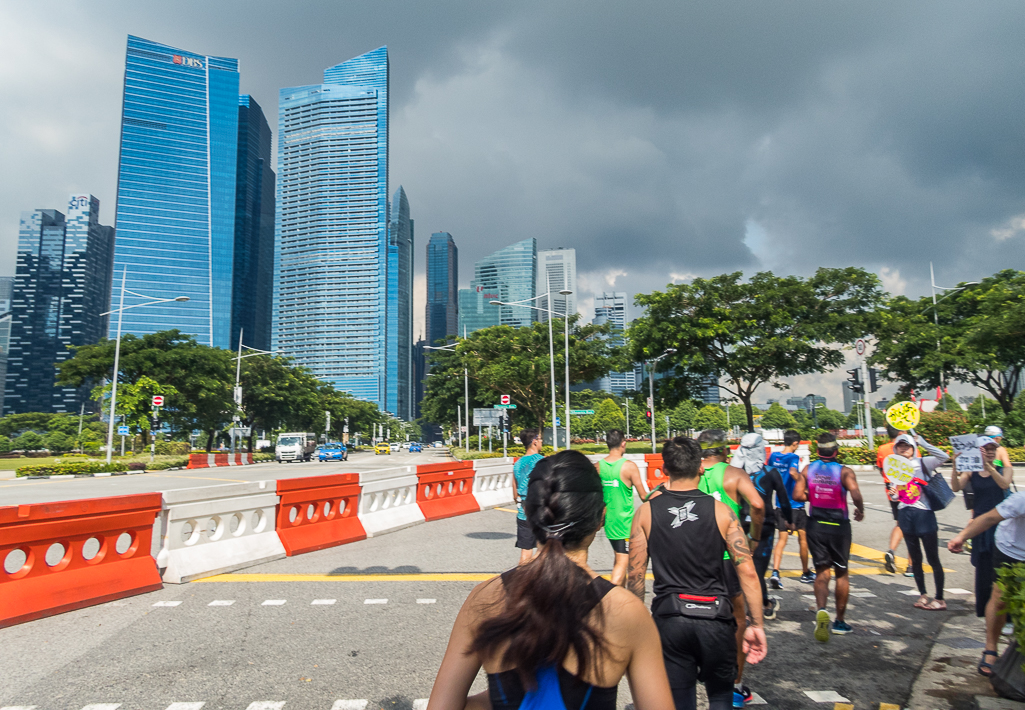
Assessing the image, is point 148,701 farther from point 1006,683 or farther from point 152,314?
point 152,314

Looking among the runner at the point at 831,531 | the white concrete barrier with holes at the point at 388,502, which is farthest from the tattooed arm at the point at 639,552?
the white concrete barrier with holes at the point at 388,502

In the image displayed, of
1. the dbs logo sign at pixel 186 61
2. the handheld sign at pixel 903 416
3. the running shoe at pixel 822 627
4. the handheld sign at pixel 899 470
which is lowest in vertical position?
the running shoe at pixel 822 627

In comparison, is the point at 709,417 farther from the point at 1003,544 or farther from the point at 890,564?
the point at 1003,544

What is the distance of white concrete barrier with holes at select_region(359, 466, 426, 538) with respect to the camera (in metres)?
12.2

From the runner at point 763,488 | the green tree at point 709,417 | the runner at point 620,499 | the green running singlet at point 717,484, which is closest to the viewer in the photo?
the green running singlet at point 717,484

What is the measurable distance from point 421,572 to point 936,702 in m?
5.93

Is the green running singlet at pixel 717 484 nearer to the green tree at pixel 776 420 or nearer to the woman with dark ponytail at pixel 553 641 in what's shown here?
the woman with dark ponytail at pixel 553 641

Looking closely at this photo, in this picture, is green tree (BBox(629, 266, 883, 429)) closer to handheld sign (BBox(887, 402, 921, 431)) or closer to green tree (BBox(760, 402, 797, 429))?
handheld sign (BBox(887, 402, 921, 431))

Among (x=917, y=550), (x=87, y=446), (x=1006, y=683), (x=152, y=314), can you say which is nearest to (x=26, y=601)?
(x=1006, y=683)

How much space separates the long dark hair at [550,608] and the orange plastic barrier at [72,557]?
20.6ft

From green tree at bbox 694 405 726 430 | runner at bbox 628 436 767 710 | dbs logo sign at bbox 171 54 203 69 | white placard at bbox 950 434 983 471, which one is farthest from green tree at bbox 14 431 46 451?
dbs logo sign at bbox 171 54 203 69

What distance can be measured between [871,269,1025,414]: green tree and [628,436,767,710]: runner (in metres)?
33.9

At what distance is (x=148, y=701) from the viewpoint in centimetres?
430

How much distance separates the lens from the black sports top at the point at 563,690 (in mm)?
1676
